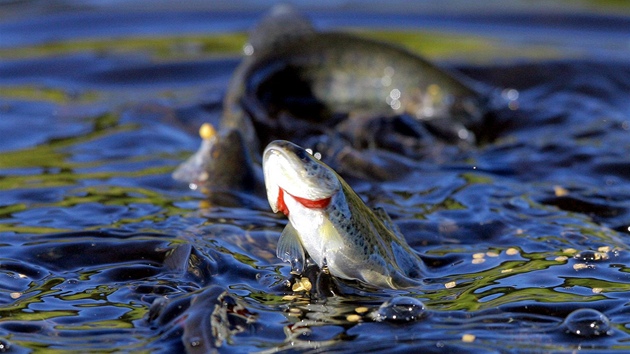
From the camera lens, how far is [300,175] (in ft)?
9.75

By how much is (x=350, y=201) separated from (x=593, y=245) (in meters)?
1.18

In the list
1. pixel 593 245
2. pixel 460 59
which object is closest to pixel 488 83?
pixel 460 59

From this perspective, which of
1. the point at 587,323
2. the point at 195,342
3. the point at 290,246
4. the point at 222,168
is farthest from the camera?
the point at 222,168

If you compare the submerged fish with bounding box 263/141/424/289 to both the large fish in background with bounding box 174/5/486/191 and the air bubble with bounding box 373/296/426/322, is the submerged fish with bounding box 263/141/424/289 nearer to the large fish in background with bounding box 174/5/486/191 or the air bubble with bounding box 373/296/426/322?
the air bubble with bounding box 373/296/426/322

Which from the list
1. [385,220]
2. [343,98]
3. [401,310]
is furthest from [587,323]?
[343,98]

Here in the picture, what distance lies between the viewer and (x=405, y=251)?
342 cm

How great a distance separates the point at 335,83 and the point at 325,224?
3712 mm

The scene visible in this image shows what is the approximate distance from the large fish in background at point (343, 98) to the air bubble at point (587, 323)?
2.03 metres

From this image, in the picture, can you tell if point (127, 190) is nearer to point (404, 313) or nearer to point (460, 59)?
point (404, 313)

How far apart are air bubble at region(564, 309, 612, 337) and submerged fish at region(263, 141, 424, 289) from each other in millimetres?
614

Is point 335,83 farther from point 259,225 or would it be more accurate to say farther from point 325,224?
point 325,224

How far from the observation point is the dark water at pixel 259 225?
2883 mm

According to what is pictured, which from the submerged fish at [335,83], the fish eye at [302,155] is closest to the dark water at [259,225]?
the submerged fish at [335,83]

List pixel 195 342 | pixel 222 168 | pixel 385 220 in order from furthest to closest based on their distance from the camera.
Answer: pixel 222 168 → pixel 385 220 → pixel 195 342
